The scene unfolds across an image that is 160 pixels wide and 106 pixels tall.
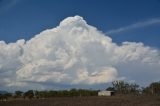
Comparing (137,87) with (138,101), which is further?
(137,87)

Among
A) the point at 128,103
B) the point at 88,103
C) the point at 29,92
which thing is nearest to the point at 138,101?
the point at 128,103

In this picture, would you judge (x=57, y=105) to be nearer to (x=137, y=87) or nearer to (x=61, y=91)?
(x=61, y=91)

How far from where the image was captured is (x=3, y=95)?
8469 cm

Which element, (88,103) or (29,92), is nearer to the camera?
(88,103)

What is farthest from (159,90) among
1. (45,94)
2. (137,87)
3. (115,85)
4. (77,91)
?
(45,94)

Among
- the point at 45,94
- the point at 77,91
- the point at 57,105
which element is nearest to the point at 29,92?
the point at 45,94

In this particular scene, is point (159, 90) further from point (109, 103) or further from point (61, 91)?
point (109, 103)

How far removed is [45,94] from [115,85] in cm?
2238

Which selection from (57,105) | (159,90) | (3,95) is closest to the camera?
(57,105)

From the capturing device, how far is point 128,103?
61625 mm

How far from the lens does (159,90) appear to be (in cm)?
9331

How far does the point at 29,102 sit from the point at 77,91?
27511 mm

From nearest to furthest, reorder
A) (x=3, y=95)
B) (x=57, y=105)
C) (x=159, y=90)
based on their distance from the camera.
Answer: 1. (x=57, y=105)
2. (x=3, y=95)
3. (x=159, y=90)

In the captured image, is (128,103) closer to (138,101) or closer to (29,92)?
(138,101)
